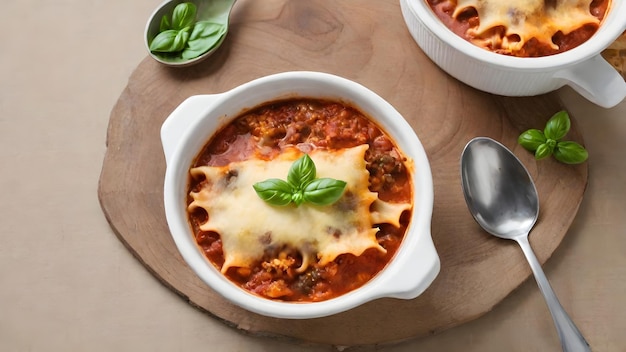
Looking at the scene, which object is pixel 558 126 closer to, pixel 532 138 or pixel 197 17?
pixel 532 138

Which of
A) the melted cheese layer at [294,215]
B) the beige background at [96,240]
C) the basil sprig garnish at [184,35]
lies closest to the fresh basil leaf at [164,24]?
the basil sprig garnish at [184,35]

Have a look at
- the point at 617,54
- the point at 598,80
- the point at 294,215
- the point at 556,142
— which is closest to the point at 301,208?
the point at 294,215

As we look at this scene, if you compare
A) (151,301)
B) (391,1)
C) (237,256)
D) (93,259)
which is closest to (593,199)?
(391,1)

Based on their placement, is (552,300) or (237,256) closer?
(237,256)

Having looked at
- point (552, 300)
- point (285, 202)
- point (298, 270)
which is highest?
point (285, 202)

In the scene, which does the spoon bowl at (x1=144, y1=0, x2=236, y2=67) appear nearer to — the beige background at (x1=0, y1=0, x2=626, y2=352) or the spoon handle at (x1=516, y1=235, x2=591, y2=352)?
the beige background at (x1=0, y1=0, x2=626, y2=352)

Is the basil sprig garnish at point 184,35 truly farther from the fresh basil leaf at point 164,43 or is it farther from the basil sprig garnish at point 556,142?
the basil sprig garnish at point 556,142

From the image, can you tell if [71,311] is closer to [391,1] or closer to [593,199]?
[391,1]

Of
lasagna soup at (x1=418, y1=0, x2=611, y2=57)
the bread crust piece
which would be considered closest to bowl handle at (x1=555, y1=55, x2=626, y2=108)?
lasagna soup at (x1=418, y1=0, x2=611, y2=57)
